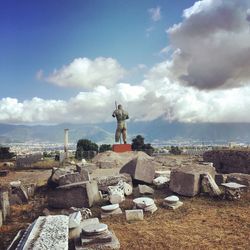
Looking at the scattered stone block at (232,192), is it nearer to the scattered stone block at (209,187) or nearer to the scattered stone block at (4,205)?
the scattered stone block at (209,187)

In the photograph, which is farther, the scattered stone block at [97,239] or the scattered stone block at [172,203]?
the scattered stone block at [172,203]

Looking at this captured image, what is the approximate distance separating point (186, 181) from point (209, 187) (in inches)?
31.4

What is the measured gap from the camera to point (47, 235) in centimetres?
626

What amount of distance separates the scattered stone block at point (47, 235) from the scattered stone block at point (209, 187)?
5.99 meters

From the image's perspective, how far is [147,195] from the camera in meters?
11.9

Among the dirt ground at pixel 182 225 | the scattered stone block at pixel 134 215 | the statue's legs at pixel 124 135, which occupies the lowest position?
the dirt ground at pixel 182 225

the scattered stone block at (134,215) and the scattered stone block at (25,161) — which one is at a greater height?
the scattered stone block at (25,161)

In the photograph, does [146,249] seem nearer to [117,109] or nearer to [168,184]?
[168,184]

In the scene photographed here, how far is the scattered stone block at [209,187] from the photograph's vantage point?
37.5 ft

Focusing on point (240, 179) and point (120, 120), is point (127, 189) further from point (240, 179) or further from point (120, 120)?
point (120, 120)

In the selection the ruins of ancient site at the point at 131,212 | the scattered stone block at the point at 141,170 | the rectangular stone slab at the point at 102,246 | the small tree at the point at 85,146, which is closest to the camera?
the rectangular stone slab at the point at 102,246

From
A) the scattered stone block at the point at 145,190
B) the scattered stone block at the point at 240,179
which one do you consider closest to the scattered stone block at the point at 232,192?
the scattered stone block at the point at 240,179

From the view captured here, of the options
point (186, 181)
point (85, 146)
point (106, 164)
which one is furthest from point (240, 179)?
point (85, 146)

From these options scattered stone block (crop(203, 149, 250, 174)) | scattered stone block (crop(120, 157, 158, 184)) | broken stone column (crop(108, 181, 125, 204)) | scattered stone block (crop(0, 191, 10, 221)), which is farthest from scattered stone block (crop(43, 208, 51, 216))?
scattered stone block (crop(203, 149, 250, 174))
